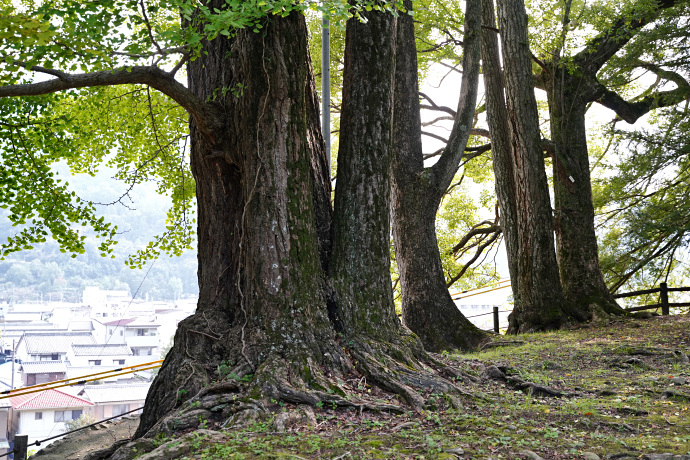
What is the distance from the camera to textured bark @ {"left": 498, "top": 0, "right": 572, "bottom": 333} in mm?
10648

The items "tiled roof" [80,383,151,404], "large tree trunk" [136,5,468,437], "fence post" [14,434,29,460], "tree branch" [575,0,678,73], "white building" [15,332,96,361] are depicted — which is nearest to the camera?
"large tree trunk" [136,5,468,437]

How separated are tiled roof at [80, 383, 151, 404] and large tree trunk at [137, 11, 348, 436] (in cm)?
1614

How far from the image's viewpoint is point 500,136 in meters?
11.3

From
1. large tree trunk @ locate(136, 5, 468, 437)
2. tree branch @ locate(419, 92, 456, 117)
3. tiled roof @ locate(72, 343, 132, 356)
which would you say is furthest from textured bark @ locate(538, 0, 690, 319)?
tiled roof @ locate(72, 343, 132, 356)

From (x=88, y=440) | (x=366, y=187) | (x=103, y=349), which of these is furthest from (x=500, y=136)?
(x=103, y=349)

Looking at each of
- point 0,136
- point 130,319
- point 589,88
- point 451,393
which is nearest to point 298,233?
point 451,393

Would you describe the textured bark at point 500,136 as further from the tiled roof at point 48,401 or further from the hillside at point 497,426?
the tiled roof at point 48,401

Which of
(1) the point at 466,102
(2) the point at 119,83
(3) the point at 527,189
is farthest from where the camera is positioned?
(3) the point at 527,189

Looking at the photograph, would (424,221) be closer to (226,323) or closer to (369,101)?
(369,101)

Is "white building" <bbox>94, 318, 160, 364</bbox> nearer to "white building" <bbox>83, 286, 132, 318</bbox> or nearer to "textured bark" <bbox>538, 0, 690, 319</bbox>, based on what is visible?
"white building" <bbox>83, 286, 132, 318</bbox>

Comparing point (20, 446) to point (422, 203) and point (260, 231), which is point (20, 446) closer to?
point (260, 231)

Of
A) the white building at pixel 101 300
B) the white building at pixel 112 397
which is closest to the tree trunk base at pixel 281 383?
the white building at pixel 112 397

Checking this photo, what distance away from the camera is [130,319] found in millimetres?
27188

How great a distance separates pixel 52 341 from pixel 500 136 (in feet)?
71.0
